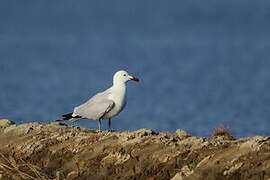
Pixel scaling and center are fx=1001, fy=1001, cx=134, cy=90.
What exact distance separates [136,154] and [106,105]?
3.77m

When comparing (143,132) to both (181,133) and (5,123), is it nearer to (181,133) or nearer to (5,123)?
(181,133)

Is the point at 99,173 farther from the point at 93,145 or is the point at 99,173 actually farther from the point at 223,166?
the point at 223,166

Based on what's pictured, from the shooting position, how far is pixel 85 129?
79.5 feet

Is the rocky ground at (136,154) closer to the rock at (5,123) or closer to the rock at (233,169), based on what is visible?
the rock at (233,169)

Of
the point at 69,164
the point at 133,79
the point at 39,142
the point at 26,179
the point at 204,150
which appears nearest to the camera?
the point at 26,179

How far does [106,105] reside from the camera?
76.3 ft

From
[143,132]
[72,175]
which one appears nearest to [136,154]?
[72,175]

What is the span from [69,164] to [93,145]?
74 centimetres

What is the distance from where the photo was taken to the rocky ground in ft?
56.4

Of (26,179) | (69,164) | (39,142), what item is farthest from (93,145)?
(26,179)

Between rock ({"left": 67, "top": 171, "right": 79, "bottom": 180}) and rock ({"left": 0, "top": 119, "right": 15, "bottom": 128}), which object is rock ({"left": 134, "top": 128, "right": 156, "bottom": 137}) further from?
rock ({"left": 0, "top": 119, "right": 15, "bottom": 128})

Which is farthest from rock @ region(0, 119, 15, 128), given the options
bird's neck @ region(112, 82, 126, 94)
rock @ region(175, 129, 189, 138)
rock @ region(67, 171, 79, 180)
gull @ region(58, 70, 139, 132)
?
rock @ region(67, 171, 79, 180)

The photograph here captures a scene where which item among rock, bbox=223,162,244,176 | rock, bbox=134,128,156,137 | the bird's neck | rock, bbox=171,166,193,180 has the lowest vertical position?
rock, bbox=223,162,244,176

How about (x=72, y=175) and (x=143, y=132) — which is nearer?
(x=72, y=175)
